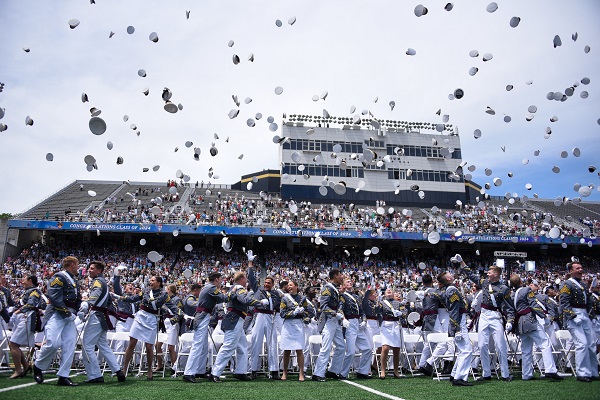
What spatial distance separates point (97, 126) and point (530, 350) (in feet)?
37.1

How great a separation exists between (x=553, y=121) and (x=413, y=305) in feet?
32.8

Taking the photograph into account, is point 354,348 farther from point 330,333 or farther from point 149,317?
point 149,317

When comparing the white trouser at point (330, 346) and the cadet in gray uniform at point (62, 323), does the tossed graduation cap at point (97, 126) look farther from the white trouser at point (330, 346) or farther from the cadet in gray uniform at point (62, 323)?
the white trouser at point (330, 346)

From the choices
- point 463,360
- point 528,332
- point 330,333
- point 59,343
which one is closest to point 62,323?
point 59,343

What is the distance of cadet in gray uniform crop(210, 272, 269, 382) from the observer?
9039mm

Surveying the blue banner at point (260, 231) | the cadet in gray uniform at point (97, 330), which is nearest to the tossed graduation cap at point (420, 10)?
the cadet in gray uniform at point (97, 330)

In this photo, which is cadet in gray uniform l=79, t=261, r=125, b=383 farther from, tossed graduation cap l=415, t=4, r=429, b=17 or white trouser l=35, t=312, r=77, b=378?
tossed graduation cap l=415, t=4, r=429, b=17

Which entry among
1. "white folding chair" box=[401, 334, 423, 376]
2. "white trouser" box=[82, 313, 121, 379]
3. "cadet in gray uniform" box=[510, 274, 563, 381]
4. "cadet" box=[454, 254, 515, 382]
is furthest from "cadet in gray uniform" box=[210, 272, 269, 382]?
"cadet in gray uniform" box=[510, 274, 563, 381]

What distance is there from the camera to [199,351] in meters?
9.02

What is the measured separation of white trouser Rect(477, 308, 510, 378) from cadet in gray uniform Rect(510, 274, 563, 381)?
383mm

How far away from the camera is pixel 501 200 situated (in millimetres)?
53531

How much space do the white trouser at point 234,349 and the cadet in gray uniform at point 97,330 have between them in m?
1.76

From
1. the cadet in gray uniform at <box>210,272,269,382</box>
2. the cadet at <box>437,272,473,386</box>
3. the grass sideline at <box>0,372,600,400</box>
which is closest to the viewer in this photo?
the grass sideline at <box>0,372,600,400</box>

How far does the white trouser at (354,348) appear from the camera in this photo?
962 centimetres
